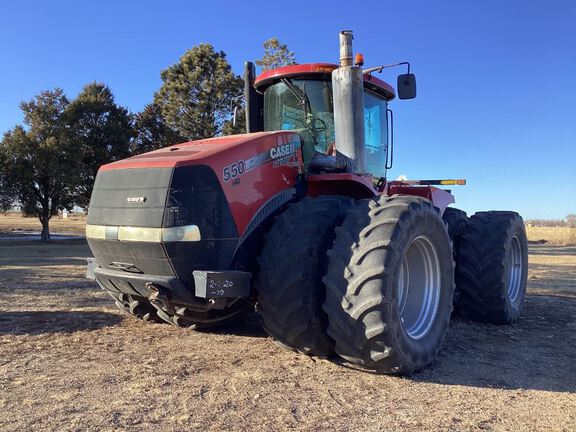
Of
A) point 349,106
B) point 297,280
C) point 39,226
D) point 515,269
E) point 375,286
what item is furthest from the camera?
point 39,226

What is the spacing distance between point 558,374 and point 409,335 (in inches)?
51.8

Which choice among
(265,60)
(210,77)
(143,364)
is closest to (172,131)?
(210,77)

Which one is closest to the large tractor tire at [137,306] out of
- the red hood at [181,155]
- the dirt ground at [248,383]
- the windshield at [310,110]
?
the dirt ground at [248,383]

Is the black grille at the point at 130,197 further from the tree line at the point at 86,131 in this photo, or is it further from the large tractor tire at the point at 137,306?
the tree line at the point at 86,131

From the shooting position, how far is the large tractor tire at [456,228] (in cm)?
655

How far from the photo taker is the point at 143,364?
4285mm

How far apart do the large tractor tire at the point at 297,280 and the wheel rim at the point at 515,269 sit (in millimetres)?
3830

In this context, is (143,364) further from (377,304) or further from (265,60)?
(265,60)

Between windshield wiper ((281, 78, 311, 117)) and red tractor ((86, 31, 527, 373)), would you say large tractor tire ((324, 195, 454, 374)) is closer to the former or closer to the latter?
red tractor ((86, 31, 527, 373))

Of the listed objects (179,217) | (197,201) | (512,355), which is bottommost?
(512,355)

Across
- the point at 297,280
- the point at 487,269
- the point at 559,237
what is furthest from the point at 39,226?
the point at 297,280

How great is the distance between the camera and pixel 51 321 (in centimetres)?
592

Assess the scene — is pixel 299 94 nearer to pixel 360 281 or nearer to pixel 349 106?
pixel 349 106

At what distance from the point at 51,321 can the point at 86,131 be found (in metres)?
24.7
